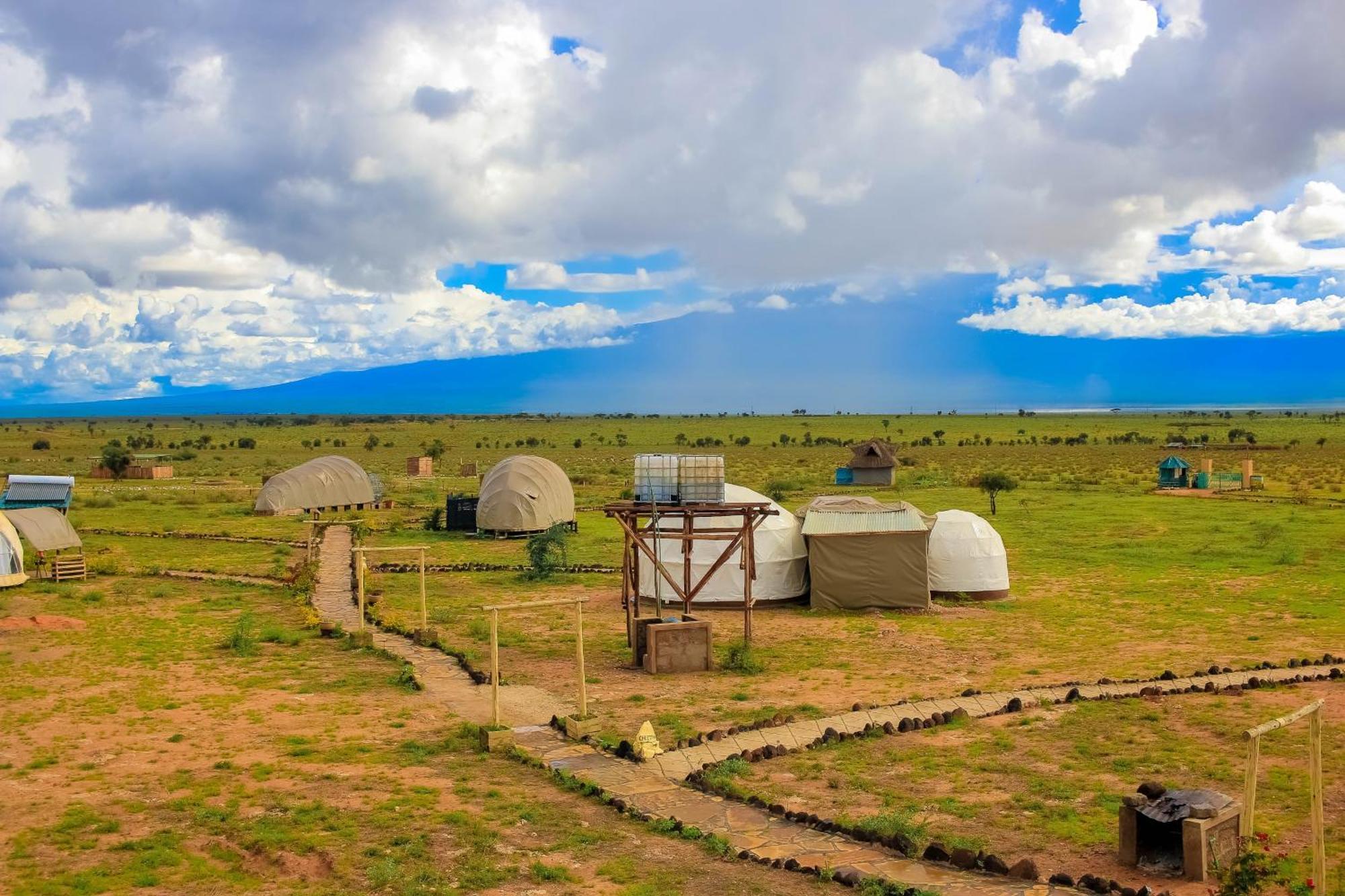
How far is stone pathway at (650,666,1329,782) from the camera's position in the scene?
46.1 ft

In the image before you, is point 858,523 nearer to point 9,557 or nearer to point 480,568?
point 480,568

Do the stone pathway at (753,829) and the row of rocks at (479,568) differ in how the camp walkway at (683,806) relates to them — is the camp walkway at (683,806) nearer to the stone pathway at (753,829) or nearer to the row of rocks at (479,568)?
the stone pathway at (753,829)

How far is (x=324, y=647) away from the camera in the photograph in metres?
21.4

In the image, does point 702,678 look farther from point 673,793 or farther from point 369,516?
point 369,516

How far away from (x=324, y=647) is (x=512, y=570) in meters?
10.9

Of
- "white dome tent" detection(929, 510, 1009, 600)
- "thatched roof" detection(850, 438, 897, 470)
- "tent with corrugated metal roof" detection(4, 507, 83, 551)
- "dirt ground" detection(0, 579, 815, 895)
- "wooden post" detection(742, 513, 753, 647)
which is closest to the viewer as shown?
"dirt ground" detection(0, 579, 815, 895)

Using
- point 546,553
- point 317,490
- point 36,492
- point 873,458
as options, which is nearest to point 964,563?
point 546,553

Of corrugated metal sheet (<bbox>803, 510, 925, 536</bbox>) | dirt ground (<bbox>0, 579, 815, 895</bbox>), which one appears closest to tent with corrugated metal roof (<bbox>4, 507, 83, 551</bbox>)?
dirt ground (<bbox>0, 579, 815, 895</bbox>)

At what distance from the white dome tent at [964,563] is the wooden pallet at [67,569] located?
21617 mm

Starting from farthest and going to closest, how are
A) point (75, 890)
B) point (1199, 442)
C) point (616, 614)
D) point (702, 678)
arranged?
point (1199, 442) → point (616, 614) → point (702, 678) → point (75, 890)

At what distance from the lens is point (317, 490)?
156ft

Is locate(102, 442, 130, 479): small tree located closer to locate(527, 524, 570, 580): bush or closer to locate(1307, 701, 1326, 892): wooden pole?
locate(527, 524, 570, 580): bush

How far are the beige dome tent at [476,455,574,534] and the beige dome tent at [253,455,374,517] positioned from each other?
953 cm

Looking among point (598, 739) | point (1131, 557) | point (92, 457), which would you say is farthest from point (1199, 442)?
point (598, 739)
